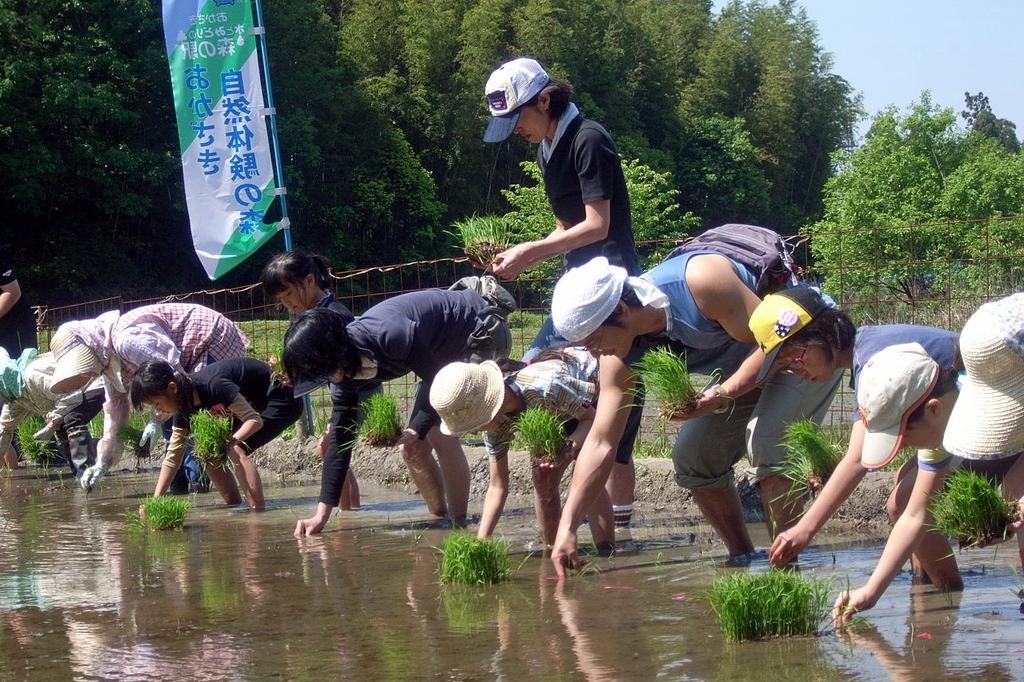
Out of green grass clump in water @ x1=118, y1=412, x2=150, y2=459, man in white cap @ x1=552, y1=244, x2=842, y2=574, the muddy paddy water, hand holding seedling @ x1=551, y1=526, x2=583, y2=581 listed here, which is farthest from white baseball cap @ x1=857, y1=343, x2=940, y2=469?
green grass clump in water @ x1=118, y1=412, x2=150, y2=459

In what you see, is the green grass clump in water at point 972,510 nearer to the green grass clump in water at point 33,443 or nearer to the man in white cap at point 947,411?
the man in white cap at point 947,411

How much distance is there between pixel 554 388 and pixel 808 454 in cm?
117

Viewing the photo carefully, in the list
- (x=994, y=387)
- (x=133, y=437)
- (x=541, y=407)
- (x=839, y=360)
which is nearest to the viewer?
(x=994, y=387)

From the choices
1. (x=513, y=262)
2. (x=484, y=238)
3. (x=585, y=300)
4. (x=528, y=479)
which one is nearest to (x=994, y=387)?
(x=585, y=300)

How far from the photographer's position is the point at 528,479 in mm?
7586

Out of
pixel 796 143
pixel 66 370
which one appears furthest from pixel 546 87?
pixel 796 143

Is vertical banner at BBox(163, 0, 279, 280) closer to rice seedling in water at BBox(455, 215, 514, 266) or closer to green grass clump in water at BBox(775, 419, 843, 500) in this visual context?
rice seedling in water at BBox(455, 215, 514, 266)

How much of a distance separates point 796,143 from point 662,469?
6063cm

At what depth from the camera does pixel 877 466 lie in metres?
3.65

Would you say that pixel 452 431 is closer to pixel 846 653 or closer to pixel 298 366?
pixel 298 366

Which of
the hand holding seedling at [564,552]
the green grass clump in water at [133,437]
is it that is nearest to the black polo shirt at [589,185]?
the hand holding seedling at [564,552]

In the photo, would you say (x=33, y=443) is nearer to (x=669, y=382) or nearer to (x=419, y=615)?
(x=419, y=615)

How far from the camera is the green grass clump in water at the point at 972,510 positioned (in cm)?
371

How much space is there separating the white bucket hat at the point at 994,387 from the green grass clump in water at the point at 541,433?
2.01m
